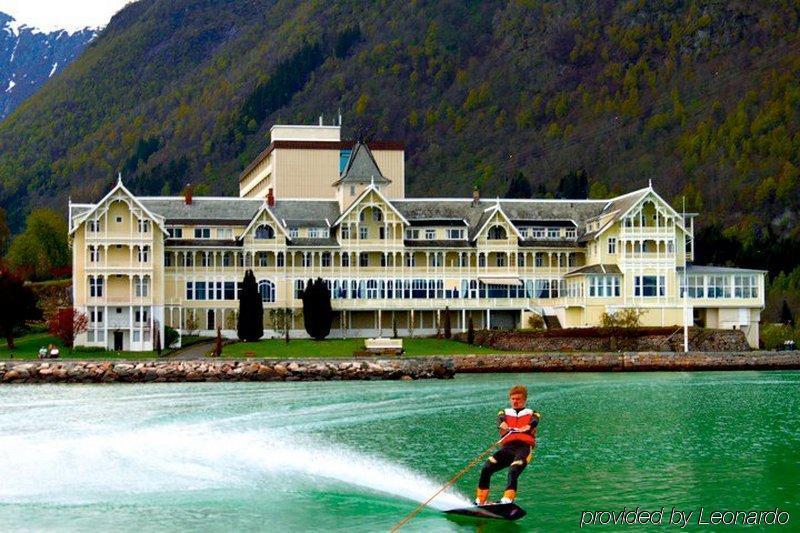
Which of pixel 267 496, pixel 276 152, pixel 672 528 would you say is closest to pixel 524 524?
pixel 672 528

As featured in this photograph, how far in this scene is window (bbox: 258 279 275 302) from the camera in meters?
97.2

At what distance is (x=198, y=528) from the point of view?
95.8ft

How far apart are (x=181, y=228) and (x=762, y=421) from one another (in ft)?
182

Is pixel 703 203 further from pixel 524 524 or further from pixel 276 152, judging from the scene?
pixel 524 524

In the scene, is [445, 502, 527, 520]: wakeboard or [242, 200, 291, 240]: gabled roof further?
[242, 200, 291, 240]: gabled roof

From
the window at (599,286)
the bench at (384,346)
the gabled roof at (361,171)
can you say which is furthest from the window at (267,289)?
the window at (599,286)

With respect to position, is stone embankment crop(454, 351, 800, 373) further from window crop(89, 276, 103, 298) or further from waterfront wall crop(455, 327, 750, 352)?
window crop(89, 276, 103, 298)

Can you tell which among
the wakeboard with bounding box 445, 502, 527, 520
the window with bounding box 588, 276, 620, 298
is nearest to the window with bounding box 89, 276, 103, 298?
the window with bounding box 588, 276, 620, 298

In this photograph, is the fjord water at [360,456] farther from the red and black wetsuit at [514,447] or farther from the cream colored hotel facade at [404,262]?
the cream colored hotel facade at [404,262]

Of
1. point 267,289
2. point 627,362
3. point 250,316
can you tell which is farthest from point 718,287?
point 250,316

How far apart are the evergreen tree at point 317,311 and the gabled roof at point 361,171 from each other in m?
11.2

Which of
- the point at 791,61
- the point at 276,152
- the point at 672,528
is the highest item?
the point at 791,61

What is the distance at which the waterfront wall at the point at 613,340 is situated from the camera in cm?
8725

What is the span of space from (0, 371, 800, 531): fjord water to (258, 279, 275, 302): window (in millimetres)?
32046
